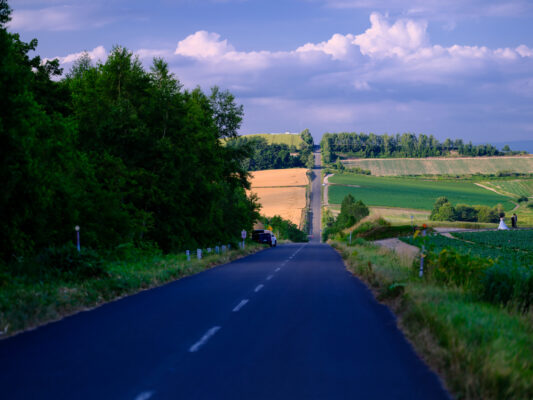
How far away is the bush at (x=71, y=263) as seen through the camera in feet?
49.5

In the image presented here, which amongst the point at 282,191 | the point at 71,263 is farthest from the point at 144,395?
the point at 282,191

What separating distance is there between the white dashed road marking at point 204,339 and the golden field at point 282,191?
3892 inches

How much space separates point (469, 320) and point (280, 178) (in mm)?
148464

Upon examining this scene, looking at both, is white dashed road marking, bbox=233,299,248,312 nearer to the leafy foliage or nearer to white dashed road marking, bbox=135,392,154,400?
white dashed road marking, bbox=135,392,154,400

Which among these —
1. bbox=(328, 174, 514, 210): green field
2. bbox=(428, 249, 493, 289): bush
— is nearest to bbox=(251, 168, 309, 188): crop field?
bbox=(328, 174, 514, 210): green field

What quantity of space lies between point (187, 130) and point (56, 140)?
47.5ft

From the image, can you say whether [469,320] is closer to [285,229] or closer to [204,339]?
[204,339]

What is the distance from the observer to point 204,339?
29.0 feet

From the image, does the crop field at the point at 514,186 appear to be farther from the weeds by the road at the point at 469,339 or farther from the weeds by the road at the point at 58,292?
the weeds by the road at the point at 469,339

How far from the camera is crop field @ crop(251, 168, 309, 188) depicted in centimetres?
14834

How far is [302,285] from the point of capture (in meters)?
17.9

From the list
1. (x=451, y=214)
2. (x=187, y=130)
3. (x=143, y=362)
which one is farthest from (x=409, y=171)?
(x=143, y=362)

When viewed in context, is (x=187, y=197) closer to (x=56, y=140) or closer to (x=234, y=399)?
(x=56, y=140)

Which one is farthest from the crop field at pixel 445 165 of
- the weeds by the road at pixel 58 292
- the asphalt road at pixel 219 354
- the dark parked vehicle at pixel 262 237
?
the asphalt road at pixel 219 354
